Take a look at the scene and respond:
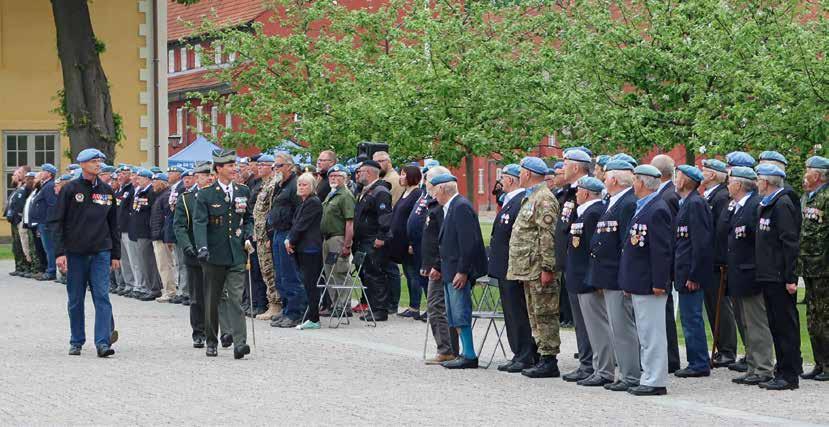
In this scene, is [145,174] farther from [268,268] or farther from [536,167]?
[536,167]

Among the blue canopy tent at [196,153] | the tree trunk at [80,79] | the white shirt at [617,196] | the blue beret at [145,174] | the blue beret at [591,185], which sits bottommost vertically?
the white shirt at [617,196]

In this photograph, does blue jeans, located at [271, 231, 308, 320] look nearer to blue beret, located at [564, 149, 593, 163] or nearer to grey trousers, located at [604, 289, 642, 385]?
blue beret, located at [564, 149, 593, 163]

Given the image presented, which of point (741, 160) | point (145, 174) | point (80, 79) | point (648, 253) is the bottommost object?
point (648, 253)

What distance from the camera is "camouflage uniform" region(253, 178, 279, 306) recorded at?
65.8ft

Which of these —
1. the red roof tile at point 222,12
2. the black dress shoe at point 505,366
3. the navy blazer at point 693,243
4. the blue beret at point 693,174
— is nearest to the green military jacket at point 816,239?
the navy blazer at point 693,243

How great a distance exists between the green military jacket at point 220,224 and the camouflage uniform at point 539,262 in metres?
3.12

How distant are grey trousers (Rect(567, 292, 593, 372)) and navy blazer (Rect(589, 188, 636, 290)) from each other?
719mm

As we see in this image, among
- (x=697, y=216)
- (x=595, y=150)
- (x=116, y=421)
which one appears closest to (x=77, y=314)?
(x=116, y=421)

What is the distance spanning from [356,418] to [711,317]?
542 cm

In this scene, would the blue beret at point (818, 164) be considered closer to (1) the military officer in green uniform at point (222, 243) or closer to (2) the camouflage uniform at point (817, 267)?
(2) the camouflage uniform at point (817, 267)

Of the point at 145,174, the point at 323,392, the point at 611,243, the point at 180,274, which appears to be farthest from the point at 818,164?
the point at 145,174

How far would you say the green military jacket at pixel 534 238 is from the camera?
13891mm

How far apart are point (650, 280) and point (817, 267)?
184 centimetres

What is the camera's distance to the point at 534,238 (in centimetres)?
1403
